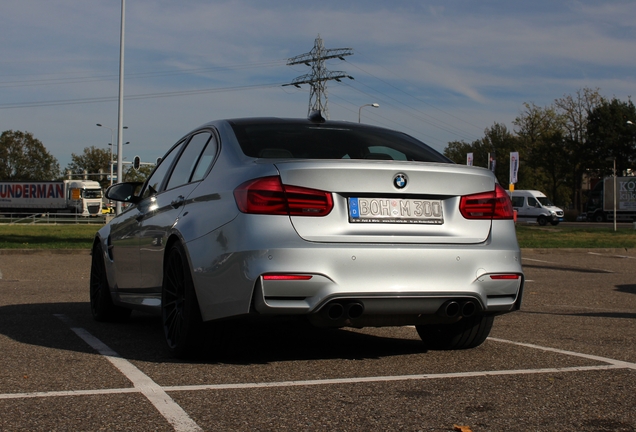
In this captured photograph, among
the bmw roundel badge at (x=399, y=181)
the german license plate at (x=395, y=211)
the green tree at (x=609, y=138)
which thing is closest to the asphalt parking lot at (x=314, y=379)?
the german license plate at (x=395, y=211)

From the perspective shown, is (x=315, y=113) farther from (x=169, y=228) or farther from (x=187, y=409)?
(x=187, y=409)

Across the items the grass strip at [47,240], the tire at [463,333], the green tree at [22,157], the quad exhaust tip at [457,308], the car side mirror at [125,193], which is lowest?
the grass strip at [47,240]

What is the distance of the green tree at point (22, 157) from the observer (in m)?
106

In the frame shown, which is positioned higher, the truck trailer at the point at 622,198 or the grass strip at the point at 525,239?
the truck trailer at the point at 622,198

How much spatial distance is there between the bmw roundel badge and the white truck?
70.4 meters

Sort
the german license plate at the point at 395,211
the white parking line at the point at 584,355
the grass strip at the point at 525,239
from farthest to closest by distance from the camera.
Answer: the grass strip at the point at 525,239, the white parking line at the point at 584,355, the german license plate at the point at 395,211

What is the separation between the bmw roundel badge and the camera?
4.82 metres

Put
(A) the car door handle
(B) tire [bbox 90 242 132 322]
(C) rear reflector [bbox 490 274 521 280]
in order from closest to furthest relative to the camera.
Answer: (C) rear reflector [bbox 490 274 521 280], (A) the car door handle, (B) tire [bbox 90 242 132 322]

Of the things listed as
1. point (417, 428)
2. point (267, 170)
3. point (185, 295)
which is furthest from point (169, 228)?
point (417, 428)

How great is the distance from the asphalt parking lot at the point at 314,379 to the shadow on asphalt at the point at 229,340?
0.01 metres

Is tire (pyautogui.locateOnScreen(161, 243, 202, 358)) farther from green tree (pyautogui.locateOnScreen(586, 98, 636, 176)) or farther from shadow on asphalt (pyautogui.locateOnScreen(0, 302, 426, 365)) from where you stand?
green tree (pyautogui.locateOnScreen(586, 98, 636, 176))

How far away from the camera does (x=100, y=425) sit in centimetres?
Result: 357

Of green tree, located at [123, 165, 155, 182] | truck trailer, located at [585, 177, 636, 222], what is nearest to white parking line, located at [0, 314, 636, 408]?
truck trailer, located at [585, 177, 636, 222]

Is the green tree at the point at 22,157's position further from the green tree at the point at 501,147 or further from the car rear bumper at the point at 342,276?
the car rear bumper at the point at 342,276
